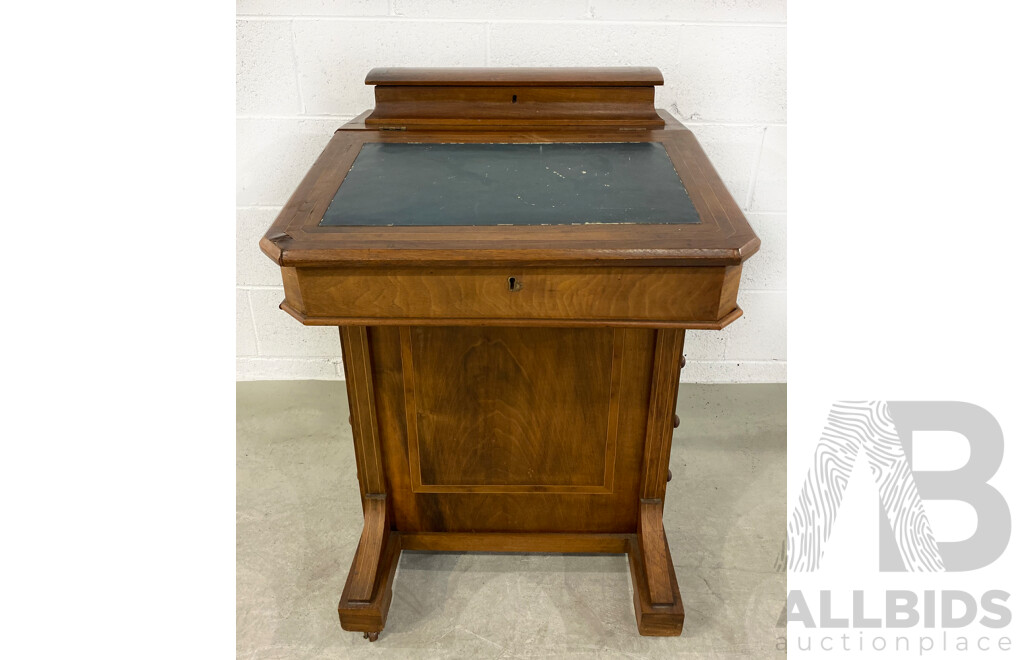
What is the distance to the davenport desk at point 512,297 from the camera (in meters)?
1.04

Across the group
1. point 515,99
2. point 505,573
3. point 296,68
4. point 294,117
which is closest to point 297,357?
point 294,117

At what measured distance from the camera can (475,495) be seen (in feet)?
4.96

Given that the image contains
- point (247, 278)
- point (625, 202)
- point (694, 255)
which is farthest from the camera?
point (247, 278)

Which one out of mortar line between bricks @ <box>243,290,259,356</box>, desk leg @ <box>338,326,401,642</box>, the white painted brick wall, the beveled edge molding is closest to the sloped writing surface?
the beveled edge molding

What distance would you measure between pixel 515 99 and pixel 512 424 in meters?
0.64

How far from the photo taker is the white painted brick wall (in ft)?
5.34

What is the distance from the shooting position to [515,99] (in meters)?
1.49

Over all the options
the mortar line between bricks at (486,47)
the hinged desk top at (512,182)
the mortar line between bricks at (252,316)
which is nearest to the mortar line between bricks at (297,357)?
the mortar line between bricks at (252,316)

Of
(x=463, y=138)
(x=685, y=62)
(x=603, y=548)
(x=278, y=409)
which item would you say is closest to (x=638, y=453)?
(x=603, y=548)

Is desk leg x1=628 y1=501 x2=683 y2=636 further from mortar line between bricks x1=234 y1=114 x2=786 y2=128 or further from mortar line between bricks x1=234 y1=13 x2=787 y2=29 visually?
mortar line between bricks x1=234 y1=13 x2=787 y2=29

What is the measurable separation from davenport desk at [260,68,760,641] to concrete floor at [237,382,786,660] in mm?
54

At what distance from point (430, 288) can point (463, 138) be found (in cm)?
46

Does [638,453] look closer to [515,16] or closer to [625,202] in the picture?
[625,202]

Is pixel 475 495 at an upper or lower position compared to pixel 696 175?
lower
